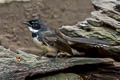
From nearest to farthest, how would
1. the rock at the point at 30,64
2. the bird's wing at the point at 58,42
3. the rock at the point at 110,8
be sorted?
1. the rock at the point at 30,64
2. the bird's wing at the point at 58,42
3. the rock at the point at 110,8

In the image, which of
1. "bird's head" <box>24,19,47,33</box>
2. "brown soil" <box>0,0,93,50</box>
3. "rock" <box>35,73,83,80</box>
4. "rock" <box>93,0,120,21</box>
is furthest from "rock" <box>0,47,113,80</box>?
"brown soil" <box>0,0,93,50</box>

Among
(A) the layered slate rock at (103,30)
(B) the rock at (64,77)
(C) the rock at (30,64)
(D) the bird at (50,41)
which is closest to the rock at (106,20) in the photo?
(A) the layered slate rock at (103,30)

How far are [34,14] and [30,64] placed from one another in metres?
3.73

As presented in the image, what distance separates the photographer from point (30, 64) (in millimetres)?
6605

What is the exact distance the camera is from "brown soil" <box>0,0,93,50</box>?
9.95 meters

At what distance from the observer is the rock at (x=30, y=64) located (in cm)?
639

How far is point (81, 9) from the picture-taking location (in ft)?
34.0

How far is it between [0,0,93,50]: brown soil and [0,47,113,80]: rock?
2.85 meters

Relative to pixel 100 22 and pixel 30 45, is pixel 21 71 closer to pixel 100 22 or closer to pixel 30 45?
pixel 100 22

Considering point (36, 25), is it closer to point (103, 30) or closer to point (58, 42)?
point (58, 42)

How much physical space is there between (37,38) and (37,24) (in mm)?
290

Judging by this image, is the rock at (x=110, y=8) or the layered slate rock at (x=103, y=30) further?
the rock at (x=110, y=8)

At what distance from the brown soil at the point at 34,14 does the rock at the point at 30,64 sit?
2.85 m

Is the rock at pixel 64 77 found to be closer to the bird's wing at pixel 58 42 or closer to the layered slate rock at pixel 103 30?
the bird's wing at pixel 58 42
